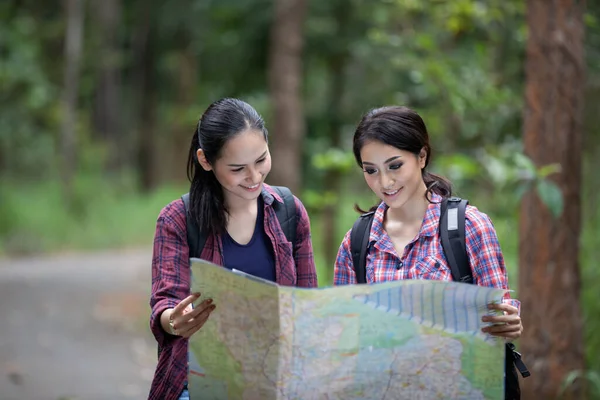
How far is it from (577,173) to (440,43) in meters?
5.09

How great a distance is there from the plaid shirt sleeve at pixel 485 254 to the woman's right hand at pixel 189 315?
Result: 84 centimetres

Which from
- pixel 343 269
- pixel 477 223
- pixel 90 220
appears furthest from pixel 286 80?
pixel 90 220

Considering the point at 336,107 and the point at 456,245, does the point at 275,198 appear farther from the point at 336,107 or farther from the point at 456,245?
the point at 336,107

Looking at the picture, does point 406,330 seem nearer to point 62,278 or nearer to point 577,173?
point 577,173

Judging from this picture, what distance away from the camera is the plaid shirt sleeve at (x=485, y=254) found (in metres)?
2.70

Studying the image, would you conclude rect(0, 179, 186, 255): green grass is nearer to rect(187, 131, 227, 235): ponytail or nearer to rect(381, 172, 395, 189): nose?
rect(187, 131, 227, 235): ponytail

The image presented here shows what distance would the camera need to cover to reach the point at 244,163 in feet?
9.30

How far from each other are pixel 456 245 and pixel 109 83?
29.8 metres

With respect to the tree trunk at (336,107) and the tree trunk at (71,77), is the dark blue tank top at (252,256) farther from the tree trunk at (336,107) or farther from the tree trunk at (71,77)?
the tree trunk at (71,77)

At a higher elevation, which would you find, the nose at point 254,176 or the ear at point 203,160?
the ear at point 203,160

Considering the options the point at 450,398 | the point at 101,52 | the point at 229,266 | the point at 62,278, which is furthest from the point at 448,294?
the point at 101,52

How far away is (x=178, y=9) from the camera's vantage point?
750 inches

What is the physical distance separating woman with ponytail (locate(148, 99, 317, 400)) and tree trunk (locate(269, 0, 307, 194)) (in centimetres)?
740

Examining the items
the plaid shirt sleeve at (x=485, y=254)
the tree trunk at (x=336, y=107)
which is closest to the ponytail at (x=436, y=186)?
the plaid shirt sleeve at (x=485, y=254)
